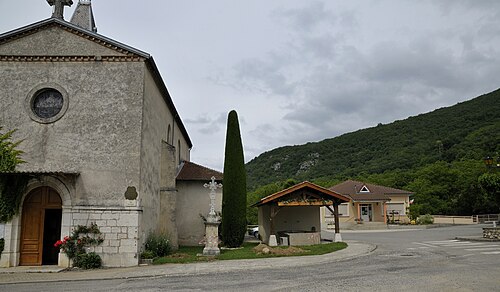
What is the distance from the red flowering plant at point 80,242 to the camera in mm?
14258

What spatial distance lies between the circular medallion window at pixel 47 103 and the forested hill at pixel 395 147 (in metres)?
51.7

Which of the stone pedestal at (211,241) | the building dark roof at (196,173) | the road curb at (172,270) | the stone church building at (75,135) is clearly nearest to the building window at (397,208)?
the building dark roof at (196,173)

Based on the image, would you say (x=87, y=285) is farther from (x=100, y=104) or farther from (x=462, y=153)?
(x=462, y=153)

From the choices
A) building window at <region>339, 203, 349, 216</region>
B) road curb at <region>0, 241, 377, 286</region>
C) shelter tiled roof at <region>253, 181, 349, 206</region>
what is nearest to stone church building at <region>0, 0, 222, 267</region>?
road curb at <region>0, 241, 377, 286</region>

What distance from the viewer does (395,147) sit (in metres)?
70.6

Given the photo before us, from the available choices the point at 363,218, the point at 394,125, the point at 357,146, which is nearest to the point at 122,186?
the point at 363,218

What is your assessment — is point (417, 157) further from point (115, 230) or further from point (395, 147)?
point (115, 230)

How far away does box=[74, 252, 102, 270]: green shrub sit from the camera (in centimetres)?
1414

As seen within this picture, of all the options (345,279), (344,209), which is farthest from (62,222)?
(344,209)

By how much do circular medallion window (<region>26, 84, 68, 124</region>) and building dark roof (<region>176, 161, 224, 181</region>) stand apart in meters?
8.24

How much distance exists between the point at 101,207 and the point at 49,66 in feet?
19.9

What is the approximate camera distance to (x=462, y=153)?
5756 cm

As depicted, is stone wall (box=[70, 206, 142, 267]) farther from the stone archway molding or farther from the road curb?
the road curb

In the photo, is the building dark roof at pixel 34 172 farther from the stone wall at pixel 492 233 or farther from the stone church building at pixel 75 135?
the stone wall at pixel 492 233
